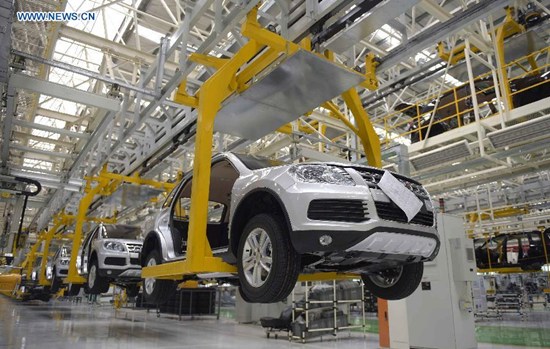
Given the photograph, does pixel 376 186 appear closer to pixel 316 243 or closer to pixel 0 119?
pixel 316 243

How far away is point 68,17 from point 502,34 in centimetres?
749

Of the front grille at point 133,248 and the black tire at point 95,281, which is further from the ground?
the front grille at point 133,248

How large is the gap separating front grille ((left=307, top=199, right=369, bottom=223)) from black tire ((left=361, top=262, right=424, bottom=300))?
1.15 meters

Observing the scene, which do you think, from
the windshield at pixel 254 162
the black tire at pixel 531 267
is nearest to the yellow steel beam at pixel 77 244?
the windshield at pixel 254 162

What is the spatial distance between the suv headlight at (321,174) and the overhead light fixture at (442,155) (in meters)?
5.41

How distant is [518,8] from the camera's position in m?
7.60

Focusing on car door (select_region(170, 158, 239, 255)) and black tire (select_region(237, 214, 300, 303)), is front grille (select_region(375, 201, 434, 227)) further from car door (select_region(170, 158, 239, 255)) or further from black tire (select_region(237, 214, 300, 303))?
car door (select_region(170, 158, 239, 255))

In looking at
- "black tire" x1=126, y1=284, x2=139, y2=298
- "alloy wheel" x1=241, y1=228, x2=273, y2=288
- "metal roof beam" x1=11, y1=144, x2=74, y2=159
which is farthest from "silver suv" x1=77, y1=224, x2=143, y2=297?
"alloy wheel" x1=241, y1=228, x2=273, y2=288

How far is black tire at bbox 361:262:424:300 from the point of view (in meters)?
3.67

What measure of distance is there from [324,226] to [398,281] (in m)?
1.43

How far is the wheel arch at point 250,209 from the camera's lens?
3.25m

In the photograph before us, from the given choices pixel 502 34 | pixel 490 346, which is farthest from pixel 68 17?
pixel 490 346

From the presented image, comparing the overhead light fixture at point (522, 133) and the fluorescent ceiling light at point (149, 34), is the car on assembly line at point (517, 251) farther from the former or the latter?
the fluorescent ceiling light at point (149, 34)

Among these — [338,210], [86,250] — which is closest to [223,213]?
[338,210]
